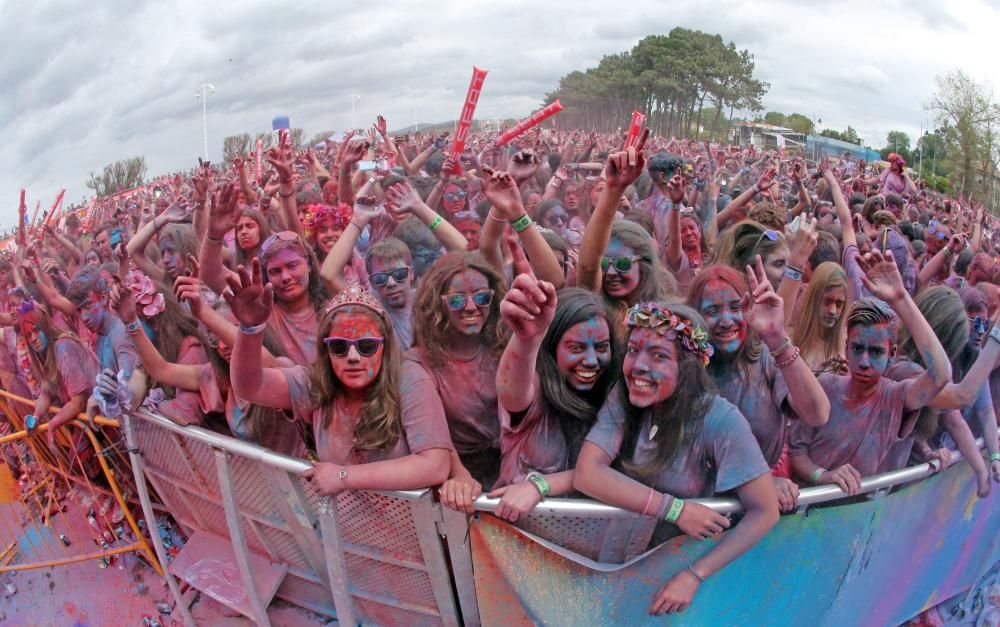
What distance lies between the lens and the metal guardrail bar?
243 cm

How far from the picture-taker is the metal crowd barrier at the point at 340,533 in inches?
99.7

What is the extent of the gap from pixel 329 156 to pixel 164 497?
32.6ft

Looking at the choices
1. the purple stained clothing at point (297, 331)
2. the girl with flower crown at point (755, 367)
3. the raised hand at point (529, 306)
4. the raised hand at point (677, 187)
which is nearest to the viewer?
the raised hand at point (529, 306)

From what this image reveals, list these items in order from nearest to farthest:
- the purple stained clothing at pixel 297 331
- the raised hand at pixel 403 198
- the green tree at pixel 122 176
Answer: the purple stained clothing at pixel 297 331, the raised hand at pixel 403 198, the green tree at pixel 122 176

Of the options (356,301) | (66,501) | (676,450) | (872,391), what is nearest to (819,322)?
(872,391)

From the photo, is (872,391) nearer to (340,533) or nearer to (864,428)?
(864,428)

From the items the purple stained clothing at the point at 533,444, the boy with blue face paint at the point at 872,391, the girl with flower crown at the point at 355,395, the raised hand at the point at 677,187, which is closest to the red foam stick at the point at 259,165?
the raised hand at the point at 677,187

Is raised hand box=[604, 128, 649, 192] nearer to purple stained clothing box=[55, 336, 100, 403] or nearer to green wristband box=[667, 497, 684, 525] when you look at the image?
green wristband box=[667, 497, 684, 525]

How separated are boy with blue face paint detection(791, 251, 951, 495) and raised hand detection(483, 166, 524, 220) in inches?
62.4

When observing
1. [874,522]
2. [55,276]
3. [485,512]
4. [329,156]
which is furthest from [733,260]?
[329,156]

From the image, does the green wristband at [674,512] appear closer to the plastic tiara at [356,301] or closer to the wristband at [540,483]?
the wristband at [540,483]

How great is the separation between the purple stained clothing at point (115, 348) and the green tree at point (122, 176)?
1343 centimetres

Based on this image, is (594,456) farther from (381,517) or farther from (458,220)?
(458,220)

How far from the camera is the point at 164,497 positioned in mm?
3586
